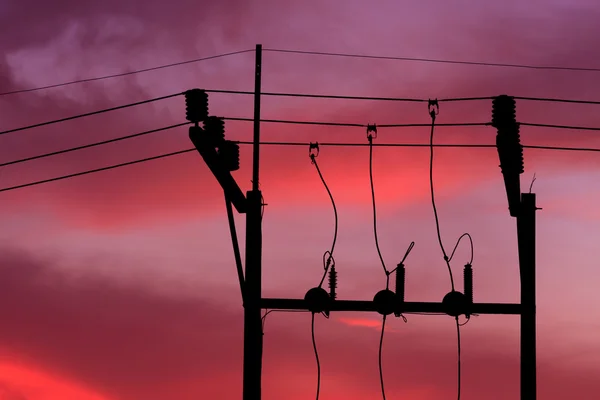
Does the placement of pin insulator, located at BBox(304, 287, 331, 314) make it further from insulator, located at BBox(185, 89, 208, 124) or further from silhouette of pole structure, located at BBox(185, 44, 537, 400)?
insulator, located at BBox(185, 89, 208, 124)

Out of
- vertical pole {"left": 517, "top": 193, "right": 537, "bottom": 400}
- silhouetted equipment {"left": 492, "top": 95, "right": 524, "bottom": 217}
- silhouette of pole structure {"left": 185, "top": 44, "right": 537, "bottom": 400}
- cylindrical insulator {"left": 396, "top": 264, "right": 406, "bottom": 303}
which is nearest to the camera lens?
vertical pole {"left": 517, "top": 193, "right": 537, "bottom": 400}

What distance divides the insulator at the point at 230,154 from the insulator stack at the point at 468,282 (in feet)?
14.1

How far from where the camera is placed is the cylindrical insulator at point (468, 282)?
19672mm

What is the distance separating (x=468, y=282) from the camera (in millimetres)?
19859

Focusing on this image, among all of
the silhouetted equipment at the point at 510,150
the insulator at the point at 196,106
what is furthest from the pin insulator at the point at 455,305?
the insulator at the point at 196,106

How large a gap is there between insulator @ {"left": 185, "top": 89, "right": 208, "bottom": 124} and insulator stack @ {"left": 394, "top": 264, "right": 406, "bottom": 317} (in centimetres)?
427

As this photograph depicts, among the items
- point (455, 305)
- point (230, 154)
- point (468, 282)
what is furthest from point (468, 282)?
point (230, 154)

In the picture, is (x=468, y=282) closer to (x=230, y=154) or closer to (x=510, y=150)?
(x=510, y=150)

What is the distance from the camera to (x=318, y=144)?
20891 mm

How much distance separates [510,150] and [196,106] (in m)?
5.35

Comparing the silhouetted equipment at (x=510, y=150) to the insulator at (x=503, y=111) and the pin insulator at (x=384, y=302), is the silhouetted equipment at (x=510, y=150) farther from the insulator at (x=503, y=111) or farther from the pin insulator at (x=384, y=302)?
the pin insulator at (x=384, y=302)

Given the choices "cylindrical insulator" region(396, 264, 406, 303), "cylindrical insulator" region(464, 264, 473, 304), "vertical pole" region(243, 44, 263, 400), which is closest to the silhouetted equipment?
"cylindrical insulator" region(464, 264, 473, 304)

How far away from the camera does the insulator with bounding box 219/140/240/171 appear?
19.9 meters

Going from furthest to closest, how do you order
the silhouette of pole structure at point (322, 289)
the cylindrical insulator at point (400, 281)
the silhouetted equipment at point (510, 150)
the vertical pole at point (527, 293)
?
the cylindrical insulator at point (400, 281)
the silhouetted equipment at point (510, 150)
the silhouette of pole structure at point (322, 289)
the vertical pole at point (527, 293)
